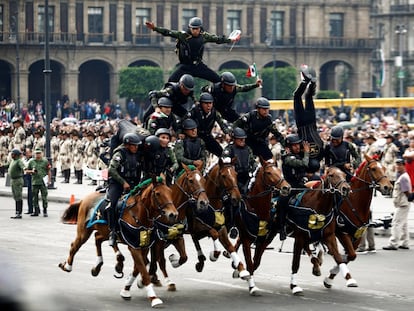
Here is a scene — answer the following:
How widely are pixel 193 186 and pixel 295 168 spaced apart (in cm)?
219

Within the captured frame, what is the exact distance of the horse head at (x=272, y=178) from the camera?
14.1 metres

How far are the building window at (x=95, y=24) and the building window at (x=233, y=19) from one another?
1009cm

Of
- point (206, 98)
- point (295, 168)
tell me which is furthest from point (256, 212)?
point (206, 98)

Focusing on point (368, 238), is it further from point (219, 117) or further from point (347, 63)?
point (347, 63)

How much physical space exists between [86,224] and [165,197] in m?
2.13

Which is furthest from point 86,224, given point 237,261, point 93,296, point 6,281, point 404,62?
point 404,62

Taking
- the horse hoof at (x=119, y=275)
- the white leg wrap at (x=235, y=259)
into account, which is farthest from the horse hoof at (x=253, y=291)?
the horse hoof at (x=119, y=275)

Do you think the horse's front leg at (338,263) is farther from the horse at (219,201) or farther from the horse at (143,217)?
the horse at (143,217)

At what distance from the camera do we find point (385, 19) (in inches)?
4365

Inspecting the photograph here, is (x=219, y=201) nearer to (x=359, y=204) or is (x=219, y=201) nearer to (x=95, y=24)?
(x=359, y=204)

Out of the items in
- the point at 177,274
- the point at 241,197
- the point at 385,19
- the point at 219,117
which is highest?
the point at 385,19

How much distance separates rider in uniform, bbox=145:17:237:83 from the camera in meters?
17.0

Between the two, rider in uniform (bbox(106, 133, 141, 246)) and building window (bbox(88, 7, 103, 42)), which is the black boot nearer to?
rider in uniform (bbox(106, 133, 141, 246))

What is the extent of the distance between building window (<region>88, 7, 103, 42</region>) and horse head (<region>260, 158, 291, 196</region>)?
68197 mm
